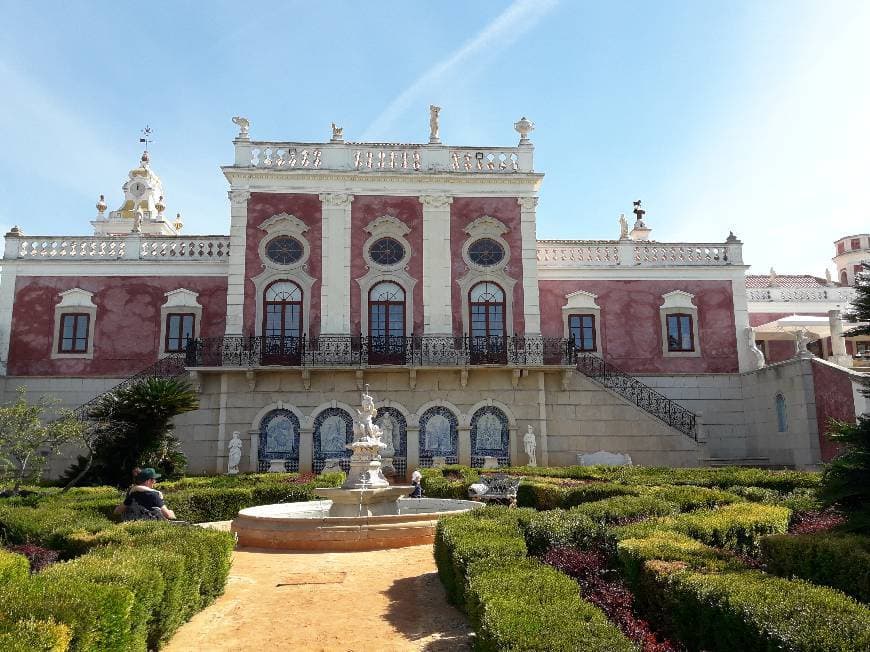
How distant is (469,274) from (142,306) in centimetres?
1190

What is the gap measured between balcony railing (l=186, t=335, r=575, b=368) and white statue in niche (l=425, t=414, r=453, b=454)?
1887mm

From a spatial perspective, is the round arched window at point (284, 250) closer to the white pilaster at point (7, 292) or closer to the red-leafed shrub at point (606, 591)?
the white pilaster at point (7, 292)

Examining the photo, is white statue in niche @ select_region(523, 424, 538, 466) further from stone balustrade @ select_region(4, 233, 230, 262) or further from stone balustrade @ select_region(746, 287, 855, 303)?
stone balustrade @ select_region(746, 287, 855, 303)

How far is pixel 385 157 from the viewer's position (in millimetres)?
25812

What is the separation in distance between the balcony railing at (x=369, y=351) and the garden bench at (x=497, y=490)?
8006 mm

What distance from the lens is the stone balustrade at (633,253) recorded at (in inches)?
1072

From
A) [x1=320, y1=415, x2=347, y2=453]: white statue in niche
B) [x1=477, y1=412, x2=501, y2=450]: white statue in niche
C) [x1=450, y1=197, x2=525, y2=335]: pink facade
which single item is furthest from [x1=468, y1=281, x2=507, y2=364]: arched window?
[x1=320, y1=415, x2=347, y2=453]: white statue in niche

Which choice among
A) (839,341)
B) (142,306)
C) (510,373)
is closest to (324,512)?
(510,373)

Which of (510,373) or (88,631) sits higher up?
(510,373)

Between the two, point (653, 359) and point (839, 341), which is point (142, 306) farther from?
point (839, 341)

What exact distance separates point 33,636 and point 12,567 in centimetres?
286

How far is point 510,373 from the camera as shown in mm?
24078

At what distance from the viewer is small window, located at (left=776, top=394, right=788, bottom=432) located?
23.1 metres

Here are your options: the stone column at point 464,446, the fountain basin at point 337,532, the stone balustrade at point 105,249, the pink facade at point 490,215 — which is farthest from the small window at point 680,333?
the fountain basin at point 337,532
